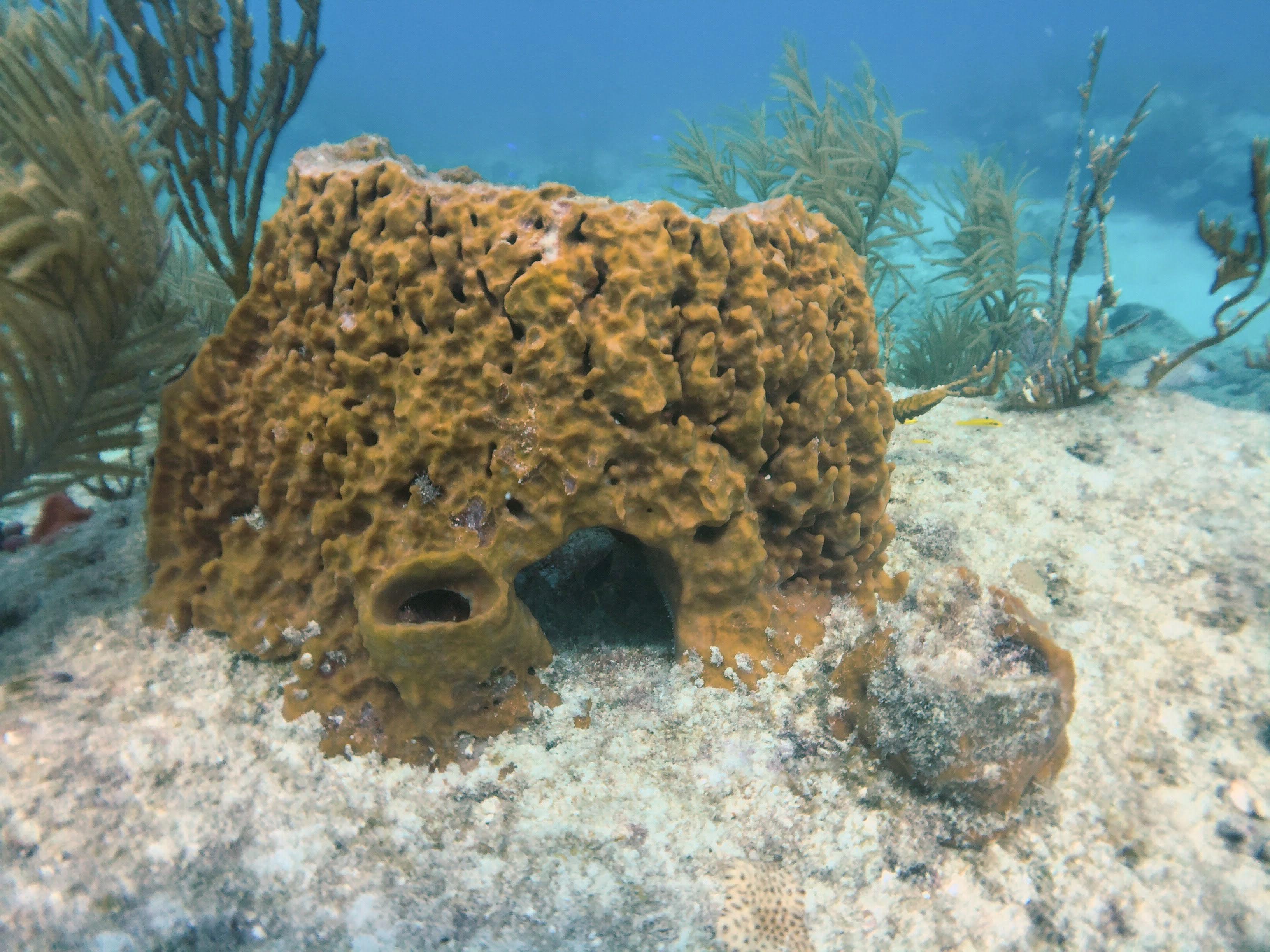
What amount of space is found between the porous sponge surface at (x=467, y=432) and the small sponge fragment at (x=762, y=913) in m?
0.68

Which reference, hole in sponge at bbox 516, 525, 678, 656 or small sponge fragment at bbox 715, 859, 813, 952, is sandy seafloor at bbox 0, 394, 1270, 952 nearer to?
small sponge fragment at bbox 715, 859, 813, 952

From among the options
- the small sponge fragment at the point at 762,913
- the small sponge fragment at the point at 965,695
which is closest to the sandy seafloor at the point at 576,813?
the small sponge fragment at the point at 762,913

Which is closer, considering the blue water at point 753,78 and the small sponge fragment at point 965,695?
the small sponge fragment at point 965,695

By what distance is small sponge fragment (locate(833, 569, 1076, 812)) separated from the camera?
2.12 meters

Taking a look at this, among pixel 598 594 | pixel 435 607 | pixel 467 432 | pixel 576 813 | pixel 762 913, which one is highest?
pixel 467 432

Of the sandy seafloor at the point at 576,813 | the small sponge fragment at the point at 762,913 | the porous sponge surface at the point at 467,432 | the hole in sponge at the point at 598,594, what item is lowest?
the small sponge fragment at the point at 762,913

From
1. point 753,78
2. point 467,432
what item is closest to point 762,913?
point 467,432

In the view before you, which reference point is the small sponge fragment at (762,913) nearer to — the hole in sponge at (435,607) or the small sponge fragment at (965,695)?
the small sponge fragment at (965,695)

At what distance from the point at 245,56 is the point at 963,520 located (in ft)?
15.3

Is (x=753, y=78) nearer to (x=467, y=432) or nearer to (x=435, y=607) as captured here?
(x=467, y=432)

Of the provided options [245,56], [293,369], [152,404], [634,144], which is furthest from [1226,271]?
[634,144]

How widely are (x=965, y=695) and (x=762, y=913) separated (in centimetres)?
100

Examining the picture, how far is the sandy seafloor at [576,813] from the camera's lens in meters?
1.76

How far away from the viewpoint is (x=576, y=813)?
7.04ft
